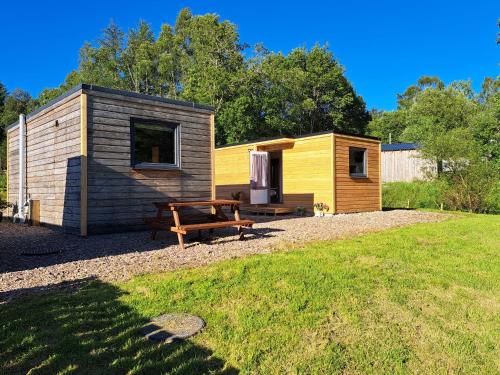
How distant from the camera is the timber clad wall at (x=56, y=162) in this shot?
7.46 m

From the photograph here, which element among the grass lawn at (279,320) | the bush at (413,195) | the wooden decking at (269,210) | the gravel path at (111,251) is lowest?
the grass lawn at (279,320)

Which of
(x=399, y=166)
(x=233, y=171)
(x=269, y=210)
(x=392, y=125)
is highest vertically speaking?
(x=392, y=125)

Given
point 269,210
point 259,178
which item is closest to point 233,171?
point 259,178

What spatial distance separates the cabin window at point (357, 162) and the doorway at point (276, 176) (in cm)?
259

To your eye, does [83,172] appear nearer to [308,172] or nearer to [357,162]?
[308,172]

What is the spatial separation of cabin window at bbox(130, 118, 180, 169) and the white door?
5.33 meters

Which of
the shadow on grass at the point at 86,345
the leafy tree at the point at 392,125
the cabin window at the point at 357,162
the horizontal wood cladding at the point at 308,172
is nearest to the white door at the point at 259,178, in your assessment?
the horizontal wood cladding at the point at 308,172

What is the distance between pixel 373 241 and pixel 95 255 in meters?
4.55

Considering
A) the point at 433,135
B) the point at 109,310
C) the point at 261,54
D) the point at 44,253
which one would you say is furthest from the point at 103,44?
the point at 109,310

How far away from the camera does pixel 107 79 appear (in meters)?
30.4

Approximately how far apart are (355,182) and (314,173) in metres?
1.52

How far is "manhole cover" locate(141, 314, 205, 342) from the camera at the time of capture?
2.78 metres

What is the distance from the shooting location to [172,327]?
295 centimetres

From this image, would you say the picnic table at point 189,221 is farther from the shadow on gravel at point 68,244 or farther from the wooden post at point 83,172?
the wooden post at point 83,172
